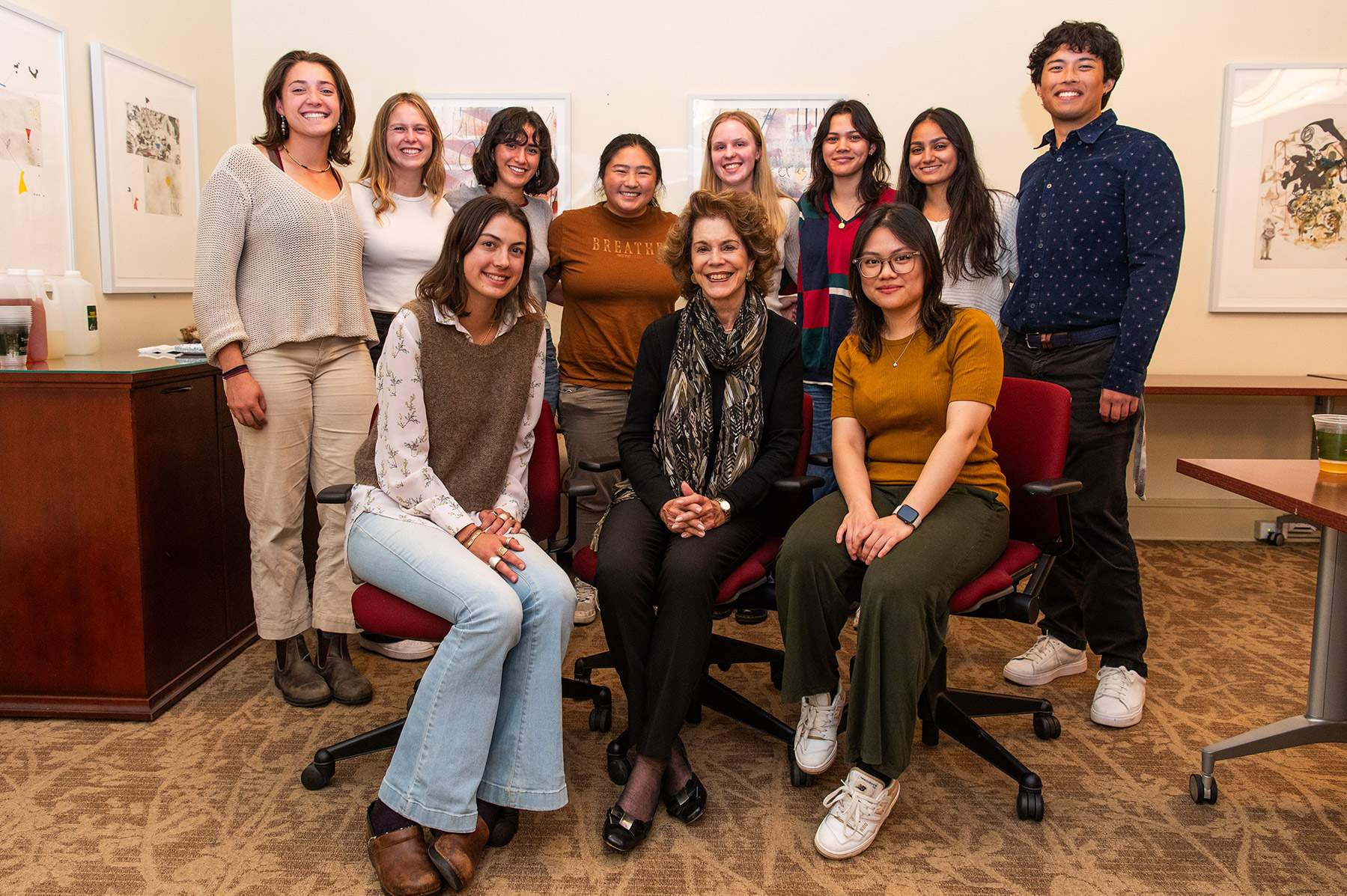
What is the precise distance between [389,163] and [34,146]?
1089mm

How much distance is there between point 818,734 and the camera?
6.75 ft

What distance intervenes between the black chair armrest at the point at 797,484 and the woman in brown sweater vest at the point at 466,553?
562 mm

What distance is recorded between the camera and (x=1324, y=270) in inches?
156

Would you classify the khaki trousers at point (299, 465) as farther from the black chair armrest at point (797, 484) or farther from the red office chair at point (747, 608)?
the black chair armrest at point (797, 484)

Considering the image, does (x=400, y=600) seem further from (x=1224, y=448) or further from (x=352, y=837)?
(x=1224, y=448)


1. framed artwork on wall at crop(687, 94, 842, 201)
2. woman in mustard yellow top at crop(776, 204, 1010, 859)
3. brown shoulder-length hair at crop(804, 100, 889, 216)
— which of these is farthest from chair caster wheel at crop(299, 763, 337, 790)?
framed artwork on wall at crop(687, 94, 842, 201)

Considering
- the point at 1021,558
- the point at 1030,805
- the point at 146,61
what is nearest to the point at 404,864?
the point at 1030,805

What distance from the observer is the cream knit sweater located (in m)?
2.28

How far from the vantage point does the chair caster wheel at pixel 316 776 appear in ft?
6.58

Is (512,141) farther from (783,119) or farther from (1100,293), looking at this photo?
(1100,293)

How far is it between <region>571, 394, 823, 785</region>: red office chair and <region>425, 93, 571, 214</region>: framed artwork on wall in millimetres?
2153

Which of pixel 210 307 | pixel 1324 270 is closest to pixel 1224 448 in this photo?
pixel 1324 270

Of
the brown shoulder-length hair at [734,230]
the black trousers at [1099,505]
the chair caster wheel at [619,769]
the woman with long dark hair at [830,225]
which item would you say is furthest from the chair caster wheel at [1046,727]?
the brown shoulder-length hair at [734,230]

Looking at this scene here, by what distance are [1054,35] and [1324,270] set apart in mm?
2459
